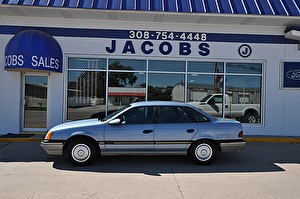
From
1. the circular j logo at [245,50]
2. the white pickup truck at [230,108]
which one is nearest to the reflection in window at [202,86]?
the white pickup truck at [230,108]

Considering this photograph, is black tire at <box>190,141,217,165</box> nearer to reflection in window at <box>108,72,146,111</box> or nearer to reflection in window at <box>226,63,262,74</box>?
reflection in window at <box>108,72,146,111</box>

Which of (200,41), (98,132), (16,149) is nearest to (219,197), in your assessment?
(98,132)

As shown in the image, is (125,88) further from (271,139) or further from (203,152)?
(271,139)

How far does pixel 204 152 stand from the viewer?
240 inches

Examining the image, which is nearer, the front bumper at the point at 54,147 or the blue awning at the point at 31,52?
the front bumper at the point at 54,147

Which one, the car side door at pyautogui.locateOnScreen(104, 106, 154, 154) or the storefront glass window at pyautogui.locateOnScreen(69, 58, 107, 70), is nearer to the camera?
the car side door at pyautogui.locateOnScreen(104, 106, 154, 154)

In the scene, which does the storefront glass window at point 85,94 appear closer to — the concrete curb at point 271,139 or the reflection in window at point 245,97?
the reflection in window at point 245,97

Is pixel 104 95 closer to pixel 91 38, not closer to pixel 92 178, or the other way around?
pixel 91 38

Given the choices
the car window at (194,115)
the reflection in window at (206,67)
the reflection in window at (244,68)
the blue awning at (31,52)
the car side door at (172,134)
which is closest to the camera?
the car side door at (172,134)

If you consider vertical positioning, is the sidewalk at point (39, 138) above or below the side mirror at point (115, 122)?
below

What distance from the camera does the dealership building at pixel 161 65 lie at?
9461 millimetres

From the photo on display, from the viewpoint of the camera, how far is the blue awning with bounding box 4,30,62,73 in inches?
336

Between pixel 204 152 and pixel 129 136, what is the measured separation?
1852 mm

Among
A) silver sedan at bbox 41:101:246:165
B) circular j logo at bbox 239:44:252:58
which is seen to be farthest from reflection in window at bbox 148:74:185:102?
silver sedan at bbox 41:101:246:165
